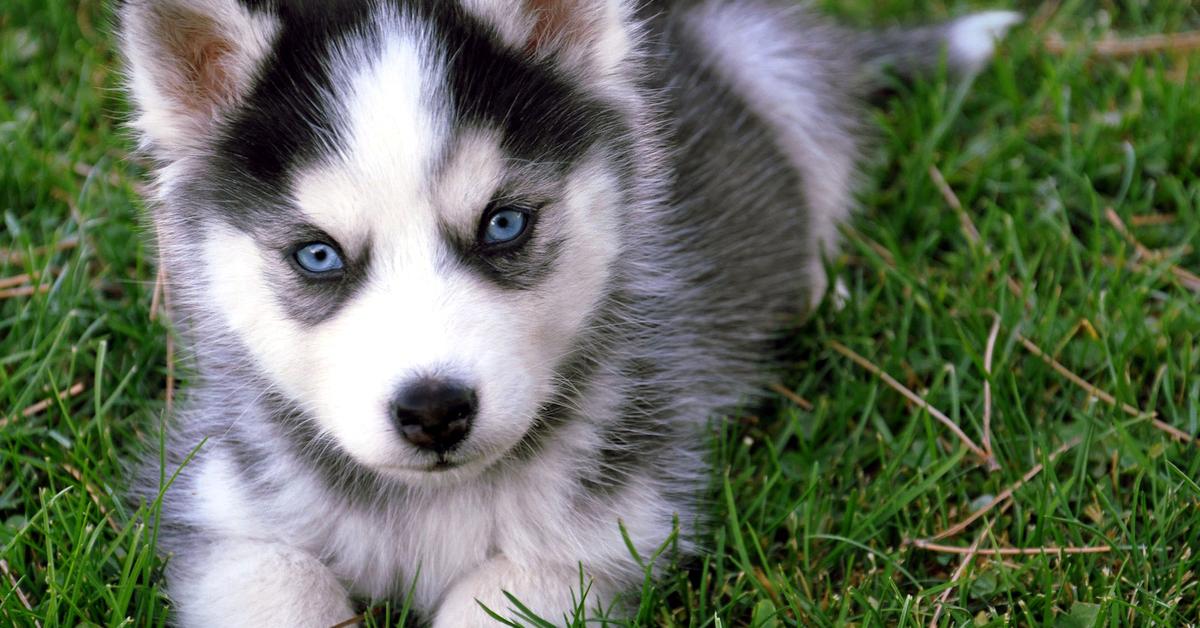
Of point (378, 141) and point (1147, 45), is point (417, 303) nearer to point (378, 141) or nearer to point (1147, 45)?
point (378, 141)

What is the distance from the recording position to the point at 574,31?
2.89 m

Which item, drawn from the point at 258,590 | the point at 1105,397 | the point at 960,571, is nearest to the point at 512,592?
the point at 258,590

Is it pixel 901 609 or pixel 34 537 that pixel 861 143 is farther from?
pixel 34 537

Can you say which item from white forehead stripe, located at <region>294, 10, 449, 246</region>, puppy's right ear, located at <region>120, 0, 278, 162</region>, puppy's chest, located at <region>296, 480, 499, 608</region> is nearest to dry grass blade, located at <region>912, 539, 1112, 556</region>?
puppy's chest, located at <region>296, 480, 499, 608</region>

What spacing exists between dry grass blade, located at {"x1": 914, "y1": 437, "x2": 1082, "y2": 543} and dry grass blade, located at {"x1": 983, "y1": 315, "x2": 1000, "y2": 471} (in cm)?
9

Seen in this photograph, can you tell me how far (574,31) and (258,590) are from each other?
145 cm

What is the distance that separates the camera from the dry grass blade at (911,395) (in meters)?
3.44

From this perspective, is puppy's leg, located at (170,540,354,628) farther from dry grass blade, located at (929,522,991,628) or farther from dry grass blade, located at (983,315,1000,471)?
dry grass blade, located at (983,315,1000,471)

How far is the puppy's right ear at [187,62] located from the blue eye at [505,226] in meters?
0.60

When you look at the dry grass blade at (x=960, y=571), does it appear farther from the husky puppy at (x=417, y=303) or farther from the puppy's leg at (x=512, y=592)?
the puppy's leg at (x=512, y=592)

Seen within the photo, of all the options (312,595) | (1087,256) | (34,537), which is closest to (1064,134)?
(1087,256)

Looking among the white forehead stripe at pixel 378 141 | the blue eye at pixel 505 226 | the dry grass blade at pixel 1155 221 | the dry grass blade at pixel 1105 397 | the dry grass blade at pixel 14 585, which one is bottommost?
the dry grass blade at pixel 1105 397

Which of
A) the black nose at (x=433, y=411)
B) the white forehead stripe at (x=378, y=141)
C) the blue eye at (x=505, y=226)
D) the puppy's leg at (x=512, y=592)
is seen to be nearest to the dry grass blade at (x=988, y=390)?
the puppy's leg at (x=512, y=592)

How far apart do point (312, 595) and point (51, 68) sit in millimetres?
2974
